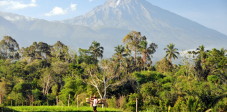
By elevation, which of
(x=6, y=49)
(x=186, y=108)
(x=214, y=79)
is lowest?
(x=186, y=108)

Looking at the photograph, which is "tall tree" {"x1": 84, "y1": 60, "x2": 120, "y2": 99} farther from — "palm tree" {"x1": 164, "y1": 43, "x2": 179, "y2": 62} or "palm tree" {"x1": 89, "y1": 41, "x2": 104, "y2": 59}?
"palm tree" {"x1": 164, "y1": 43, "x2": 179, "y2": 62}

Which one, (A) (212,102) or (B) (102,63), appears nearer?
(A) (212,102)

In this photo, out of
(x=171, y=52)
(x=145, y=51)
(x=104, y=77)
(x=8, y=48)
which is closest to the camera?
(x=104, y=77)

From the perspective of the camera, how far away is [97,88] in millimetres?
33812

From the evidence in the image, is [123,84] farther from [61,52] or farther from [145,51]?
[61,52]

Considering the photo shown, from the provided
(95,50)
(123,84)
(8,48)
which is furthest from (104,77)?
(8,48)

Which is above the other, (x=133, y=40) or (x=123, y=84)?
(x=133, y=40)

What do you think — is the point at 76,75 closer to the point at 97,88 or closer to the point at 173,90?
the point at 97,88

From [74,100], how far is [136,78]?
8.24 metres

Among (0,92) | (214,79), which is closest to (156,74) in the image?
(214,79)

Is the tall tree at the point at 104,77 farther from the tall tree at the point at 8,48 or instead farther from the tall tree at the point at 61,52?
the tall tree at the point at 8,48

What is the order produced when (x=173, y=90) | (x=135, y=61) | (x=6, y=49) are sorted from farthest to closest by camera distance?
1. (x=6, y=49)
2. (x=135, y=61)
3. (x=173, y=90)

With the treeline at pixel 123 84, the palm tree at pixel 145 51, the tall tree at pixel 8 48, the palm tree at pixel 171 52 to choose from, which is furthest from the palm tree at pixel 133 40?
the tall tree at pixel 8 48

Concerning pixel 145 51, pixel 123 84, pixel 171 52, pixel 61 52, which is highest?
pixel 61 52
